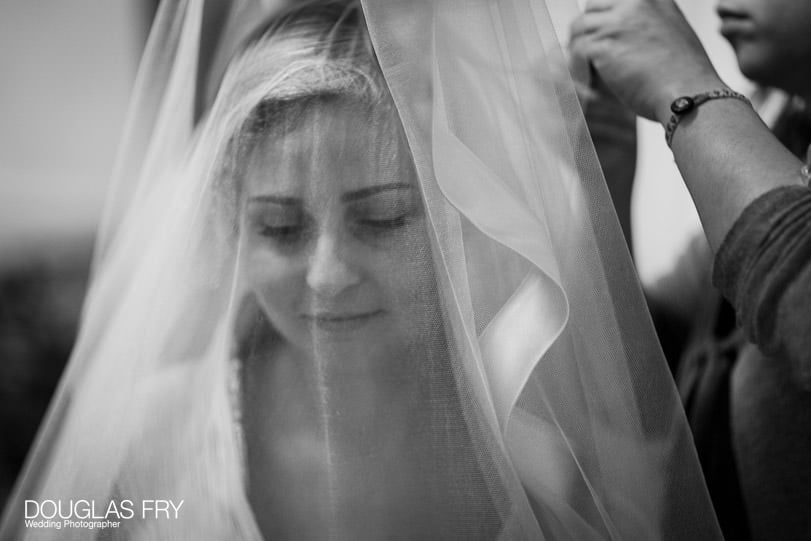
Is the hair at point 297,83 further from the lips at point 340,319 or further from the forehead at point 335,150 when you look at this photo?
the lips at point 340,319

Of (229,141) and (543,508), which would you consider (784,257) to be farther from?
(229,141)

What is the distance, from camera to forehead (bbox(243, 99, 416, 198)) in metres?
0.60

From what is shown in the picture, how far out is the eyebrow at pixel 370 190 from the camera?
0.60 meters

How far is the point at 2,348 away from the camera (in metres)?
1.27

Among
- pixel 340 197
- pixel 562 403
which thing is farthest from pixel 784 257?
pixel 340 197

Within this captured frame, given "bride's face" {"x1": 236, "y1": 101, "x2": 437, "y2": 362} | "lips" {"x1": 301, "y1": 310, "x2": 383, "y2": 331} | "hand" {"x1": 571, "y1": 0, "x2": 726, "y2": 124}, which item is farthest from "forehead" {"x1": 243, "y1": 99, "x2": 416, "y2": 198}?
"hand" {"x1": 571, "y1": 0, "x2": 726, "y2": 124}

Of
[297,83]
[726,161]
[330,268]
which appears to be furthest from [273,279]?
[726,161]

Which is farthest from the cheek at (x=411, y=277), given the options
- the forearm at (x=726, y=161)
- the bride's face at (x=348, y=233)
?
the forearm at (x=726, y=161)

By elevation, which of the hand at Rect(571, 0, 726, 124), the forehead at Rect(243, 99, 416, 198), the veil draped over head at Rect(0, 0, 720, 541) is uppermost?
the hand at Rect(571, 0, 726, 124)

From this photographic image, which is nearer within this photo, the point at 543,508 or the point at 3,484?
the point at 543,508

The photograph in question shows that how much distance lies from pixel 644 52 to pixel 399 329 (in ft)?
1.16

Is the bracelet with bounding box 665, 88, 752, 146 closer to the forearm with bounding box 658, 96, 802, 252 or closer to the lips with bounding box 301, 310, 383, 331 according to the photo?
the forearm with bounding box 658, 96, 802, 252

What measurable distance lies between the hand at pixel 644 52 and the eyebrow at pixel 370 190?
0.24 m

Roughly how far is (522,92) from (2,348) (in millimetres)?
1123
